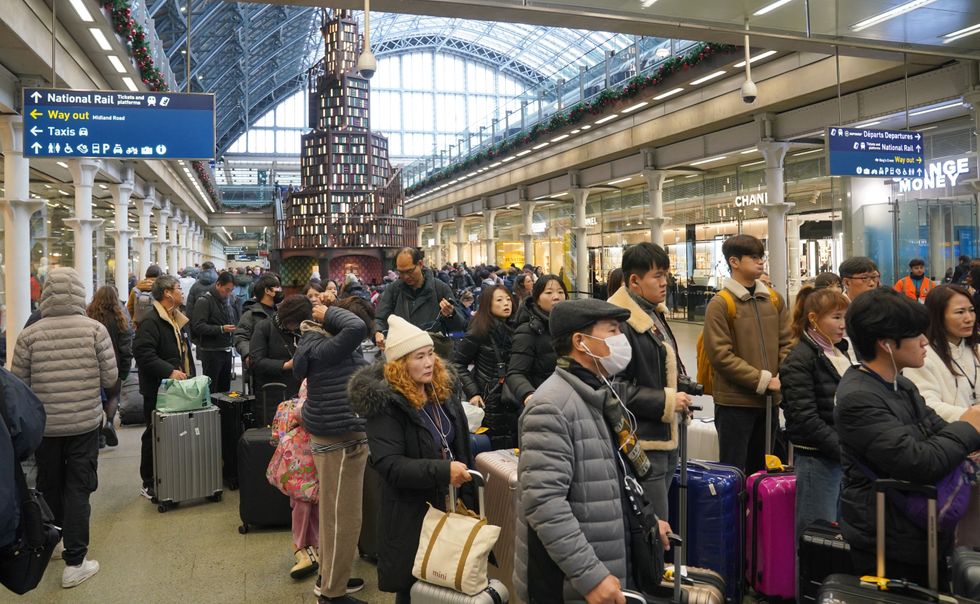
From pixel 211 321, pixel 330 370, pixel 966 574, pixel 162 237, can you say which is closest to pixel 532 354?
pixel 330 370

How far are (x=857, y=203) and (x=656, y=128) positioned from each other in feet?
14.5

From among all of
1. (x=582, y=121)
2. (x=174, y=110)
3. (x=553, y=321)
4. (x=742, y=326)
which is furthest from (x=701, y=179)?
(x=553, y=321)

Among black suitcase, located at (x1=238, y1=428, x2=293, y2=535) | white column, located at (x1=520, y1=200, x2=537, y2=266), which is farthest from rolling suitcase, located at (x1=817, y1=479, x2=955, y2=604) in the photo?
white column, located at (x1=520, y1=200, x2=537, y2=266)

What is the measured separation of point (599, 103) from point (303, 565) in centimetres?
1356

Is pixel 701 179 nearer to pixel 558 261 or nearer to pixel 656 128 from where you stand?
pixel 656 128

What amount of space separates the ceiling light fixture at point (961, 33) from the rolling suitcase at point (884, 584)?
27.9 ft

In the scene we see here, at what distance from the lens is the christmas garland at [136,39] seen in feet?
28.3

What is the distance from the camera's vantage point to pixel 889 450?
2225 millimetres

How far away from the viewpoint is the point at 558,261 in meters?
29.7

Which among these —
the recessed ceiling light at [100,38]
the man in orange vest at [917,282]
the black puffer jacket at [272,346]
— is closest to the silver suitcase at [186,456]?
the black puffer jacket at [272,346]

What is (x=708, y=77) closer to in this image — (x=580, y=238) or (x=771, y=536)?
(x=580, y=238)

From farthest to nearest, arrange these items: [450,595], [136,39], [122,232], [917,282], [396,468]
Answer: [122,232]
[136,39]
[917,282]
[396,468]
[450,595]

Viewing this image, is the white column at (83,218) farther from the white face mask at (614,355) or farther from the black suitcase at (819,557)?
the black suitcase at (819,557)

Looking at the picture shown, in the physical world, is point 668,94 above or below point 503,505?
above
